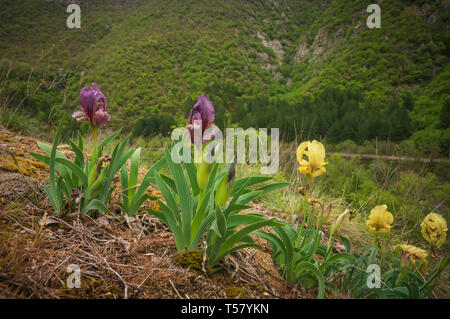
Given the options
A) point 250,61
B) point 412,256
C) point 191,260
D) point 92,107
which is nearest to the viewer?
point 412,256

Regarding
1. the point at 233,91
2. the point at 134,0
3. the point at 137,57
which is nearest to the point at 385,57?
the point at 233,91

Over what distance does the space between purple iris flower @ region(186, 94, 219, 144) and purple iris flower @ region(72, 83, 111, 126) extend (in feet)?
2.08

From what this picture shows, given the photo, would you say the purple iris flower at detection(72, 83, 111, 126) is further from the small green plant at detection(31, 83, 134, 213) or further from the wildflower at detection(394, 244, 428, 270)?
the wildflower at detection(394, 244, 428, 270)

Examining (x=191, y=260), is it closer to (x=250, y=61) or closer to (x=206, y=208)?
(x=206, y=208)

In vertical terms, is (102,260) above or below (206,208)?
below

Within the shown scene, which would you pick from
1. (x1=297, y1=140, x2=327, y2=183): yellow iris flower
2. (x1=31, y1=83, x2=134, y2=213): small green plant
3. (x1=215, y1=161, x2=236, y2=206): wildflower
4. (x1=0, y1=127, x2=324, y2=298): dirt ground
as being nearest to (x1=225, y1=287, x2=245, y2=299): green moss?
(x1=0, y1=127, x2=324, y2=298): dirt ground

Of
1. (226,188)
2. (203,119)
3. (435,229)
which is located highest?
(203,119)

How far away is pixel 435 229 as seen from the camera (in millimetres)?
1052

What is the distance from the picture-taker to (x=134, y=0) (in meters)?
41.1

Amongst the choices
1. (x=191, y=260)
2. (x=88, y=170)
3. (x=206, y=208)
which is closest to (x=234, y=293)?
(x=191, y=260)

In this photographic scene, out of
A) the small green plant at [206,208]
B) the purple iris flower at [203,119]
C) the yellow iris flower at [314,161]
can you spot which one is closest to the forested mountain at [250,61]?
the small green plant at [206,208]

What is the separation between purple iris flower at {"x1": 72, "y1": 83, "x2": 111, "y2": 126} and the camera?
1.34m

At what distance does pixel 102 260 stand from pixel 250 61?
44762mm

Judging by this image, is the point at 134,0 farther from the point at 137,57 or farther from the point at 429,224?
the point at 429,224
